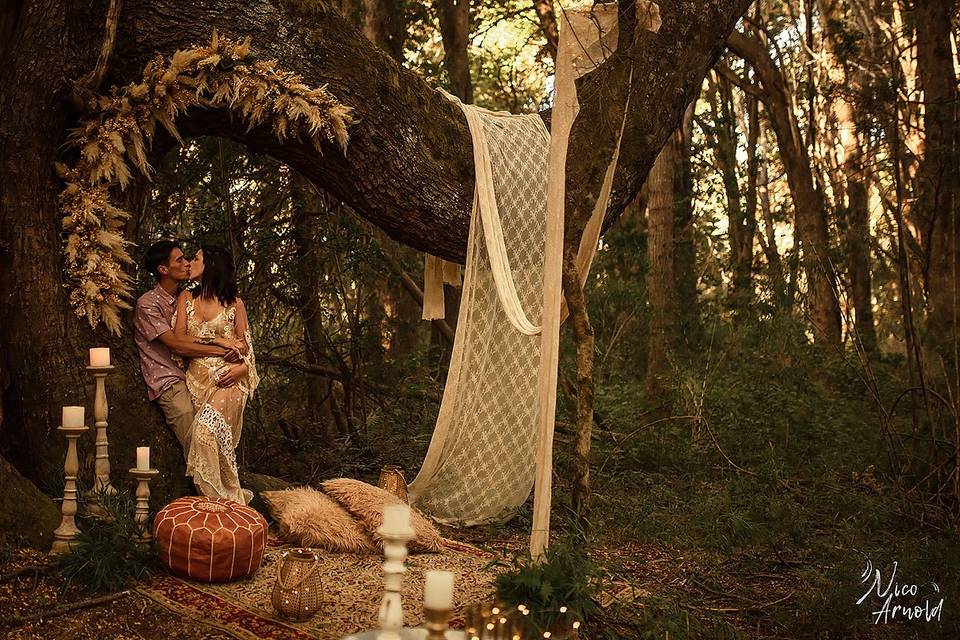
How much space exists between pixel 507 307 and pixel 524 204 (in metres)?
1.26

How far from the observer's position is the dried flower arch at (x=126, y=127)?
5.18 meters

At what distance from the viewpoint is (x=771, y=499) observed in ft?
20.9

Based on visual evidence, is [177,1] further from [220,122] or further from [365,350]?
[365,350]

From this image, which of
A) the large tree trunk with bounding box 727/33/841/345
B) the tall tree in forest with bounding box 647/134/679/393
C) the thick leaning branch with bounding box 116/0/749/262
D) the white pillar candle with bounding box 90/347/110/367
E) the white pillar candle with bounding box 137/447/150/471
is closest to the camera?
the white pillar candle with bounding box 137/447/150/471

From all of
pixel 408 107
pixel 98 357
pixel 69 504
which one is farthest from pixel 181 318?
pixel 408 107

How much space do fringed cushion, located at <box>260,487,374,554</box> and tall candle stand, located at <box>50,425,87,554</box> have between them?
117cm

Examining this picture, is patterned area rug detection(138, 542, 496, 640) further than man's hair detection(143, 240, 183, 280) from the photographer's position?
No

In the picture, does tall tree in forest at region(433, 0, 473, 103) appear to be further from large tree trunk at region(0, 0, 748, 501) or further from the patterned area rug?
the patterned area rug

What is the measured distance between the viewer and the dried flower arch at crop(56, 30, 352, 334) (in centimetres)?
518

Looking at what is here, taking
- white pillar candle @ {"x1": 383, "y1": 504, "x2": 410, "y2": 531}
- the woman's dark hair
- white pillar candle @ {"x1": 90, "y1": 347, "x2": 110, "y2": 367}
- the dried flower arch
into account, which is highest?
the dried flower arch

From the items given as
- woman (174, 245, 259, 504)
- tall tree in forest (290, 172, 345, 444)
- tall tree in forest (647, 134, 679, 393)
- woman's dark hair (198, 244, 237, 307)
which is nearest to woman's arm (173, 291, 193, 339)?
woman (174, 245, 259, 504)

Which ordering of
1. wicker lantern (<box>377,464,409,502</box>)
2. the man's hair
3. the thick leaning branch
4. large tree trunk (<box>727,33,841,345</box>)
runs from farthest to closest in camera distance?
large tree trunk (<box>727,33,841,345</box>)
wicker lantern (<box>377,464,409,502</box>)
the man's hair
the thick leaning branch
